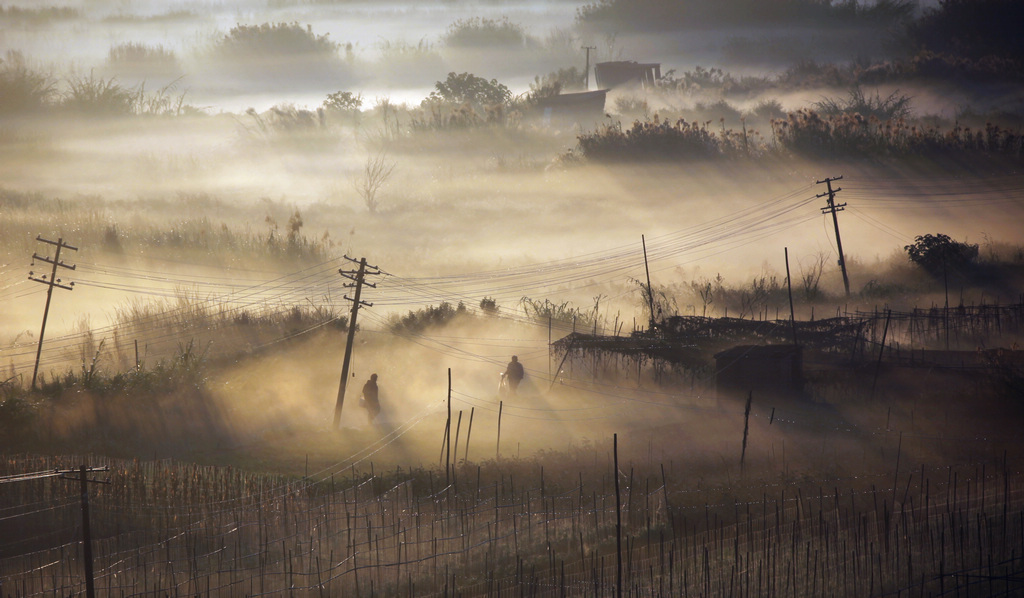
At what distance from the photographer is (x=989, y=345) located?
40812 millimetres

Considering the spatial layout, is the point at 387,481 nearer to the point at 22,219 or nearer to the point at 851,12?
the point at 22,219

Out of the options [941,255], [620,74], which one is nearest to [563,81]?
[620,74]

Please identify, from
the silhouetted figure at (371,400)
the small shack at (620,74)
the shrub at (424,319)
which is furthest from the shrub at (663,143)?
the silhouetted figure at (371,400)

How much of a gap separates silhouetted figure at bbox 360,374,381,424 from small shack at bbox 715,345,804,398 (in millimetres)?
11413

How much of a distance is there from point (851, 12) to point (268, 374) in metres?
120

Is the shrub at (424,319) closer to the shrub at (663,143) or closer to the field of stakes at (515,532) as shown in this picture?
the field of stakes at (515,532)

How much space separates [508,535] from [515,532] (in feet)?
2.33

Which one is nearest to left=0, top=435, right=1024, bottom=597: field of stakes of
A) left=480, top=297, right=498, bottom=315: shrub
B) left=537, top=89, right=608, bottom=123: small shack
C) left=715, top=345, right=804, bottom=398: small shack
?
left=715, top=345, right=804, bottom=398: small shack

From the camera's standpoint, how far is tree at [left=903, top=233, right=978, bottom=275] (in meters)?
53.5

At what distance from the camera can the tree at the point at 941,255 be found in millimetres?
53469

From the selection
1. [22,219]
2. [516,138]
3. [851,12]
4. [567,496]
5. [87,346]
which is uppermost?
[851,12]

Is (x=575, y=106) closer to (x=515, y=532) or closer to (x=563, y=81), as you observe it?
(x=563, y=81)

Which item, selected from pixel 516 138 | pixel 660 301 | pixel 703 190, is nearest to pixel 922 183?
pixel 703 190

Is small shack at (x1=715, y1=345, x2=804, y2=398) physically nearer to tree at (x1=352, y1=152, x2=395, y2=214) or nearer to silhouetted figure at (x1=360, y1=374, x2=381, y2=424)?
silhouetted figure at (x1=360, y1=374, x2=381, y2=424)
